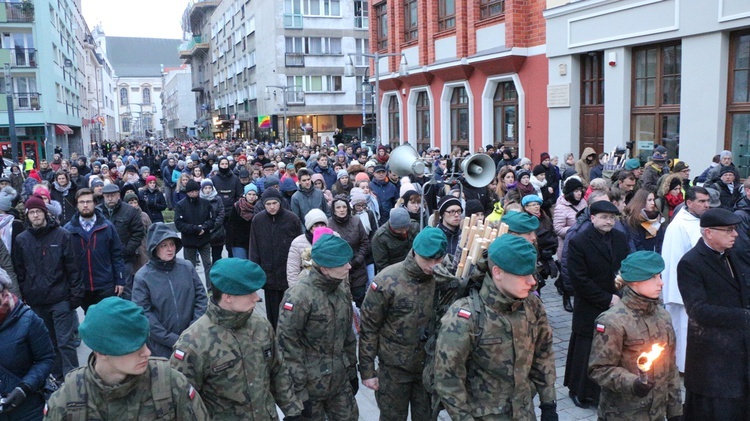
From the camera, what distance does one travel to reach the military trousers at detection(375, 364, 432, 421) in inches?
189

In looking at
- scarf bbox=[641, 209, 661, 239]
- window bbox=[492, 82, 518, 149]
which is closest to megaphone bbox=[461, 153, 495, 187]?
scarf bbox=[641, 209, 661, 239]

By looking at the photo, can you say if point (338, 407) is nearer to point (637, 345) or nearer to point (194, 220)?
point (637, 345)

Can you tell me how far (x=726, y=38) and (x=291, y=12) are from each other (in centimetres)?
3954

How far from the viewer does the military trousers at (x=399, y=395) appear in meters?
4.80

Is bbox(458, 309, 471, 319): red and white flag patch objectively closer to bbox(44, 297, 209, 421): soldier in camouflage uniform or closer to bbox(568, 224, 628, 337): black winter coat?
bbox(44, 297, 209, 421): soldier in camouflage uniform

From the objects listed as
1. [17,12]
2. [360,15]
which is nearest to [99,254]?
[17,12]

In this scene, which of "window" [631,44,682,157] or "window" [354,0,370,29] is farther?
"window" [354,0,370,29]

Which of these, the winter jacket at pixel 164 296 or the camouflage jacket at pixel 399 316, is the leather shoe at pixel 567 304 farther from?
the winter jacket at pixel 164 296

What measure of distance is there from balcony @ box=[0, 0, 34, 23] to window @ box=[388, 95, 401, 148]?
23.2 meters

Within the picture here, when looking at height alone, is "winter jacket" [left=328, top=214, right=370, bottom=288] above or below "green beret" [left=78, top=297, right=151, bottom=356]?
below

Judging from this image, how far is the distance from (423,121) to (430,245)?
73.7ft

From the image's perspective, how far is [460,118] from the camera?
2361cm

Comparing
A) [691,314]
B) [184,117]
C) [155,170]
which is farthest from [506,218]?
[184,117]

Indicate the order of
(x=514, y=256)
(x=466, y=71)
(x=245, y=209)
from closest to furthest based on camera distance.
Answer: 1. (x=514, y=256)
2. (x=245, y=209)
3. (x=466, y=71)
